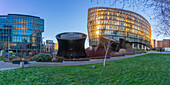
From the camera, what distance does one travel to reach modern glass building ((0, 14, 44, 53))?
59869mm

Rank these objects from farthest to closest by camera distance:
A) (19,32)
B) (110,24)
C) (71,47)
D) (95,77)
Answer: (110,24) < (19,32) < (71,47) < (95,77)

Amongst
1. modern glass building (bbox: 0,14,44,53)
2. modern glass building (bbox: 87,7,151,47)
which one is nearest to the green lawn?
modern glass building (bbox: 0,14,44,53)

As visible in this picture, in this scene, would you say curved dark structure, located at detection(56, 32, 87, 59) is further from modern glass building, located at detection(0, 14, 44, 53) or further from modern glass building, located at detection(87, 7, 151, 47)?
modern glass building, located at detection(87, 7, 151, 47)

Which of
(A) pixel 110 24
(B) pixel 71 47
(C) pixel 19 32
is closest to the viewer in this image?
(B) pixel 71 47

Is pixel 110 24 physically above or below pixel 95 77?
above

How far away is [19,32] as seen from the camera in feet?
204

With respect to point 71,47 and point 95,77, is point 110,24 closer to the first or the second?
point 71,47

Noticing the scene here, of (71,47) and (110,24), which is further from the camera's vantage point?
(110,24)

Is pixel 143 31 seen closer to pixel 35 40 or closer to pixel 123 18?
pixel 123 18

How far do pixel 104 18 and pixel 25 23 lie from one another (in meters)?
51.5

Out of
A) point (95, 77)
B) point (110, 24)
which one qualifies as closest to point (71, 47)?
point (95, 77)

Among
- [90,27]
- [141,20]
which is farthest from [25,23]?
[141,20]

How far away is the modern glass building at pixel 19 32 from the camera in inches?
2357

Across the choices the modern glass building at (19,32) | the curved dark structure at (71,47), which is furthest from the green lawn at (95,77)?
the modern glass building at (19,32)
